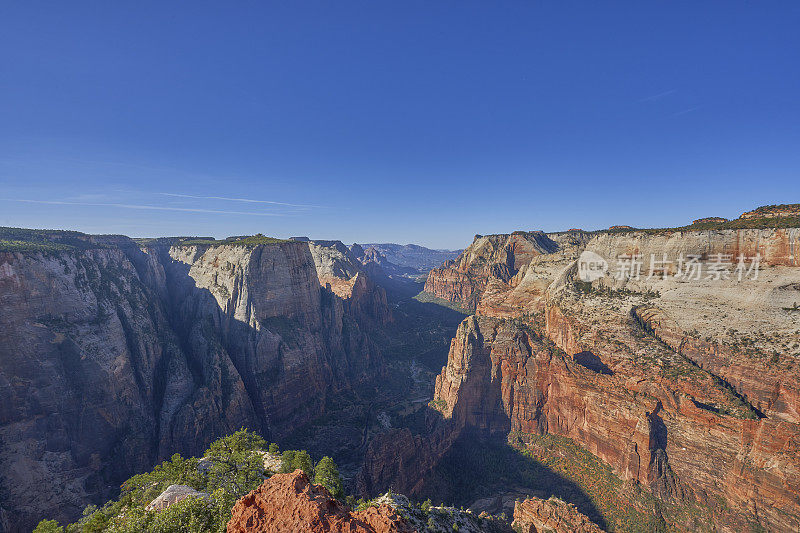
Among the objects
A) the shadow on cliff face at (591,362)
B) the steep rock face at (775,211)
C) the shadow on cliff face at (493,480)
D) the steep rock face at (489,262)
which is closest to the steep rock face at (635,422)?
the shadow on cliff face at (591,362)

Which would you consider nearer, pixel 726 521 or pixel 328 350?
pixel 726 521

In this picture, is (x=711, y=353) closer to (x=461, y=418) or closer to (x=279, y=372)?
(x=461, y=418)

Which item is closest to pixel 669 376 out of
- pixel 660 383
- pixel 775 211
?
pixel 660 383

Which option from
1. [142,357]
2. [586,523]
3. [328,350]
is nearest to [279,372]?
[328,350]

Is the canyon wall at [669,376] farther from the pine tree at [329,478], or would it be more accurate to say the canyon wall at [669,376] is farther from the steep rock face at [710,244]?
the pine tree at [329,478]

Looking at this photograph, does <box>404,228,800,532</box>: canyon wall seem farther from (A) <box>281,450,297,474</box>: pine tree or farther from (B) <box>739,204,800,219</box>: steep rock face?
(A) <box>281,450,297,474</box>: pine tree

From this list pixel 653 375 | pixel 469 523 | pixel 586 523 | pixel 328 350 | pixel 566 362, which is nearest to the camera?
pixel 469 523

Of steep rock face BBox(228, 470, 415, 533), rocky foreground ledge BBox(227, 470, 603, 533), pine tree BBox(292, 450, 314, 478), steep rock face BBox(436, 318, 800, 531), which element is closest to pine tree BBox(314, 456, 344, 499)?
pine tree BBox(292, 450, 314, 478)

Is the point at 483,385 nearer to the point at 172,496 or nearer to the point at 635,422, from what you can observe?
the point at 635,422
